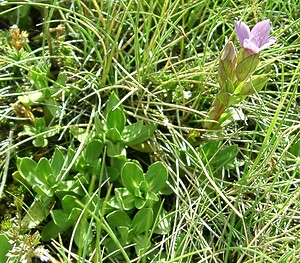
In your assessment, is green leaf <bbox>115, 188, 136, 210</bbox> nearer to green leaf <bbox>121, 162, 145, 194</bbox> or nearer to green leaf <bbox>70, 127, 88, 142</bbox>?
green leaf <bbox>121, 162, 145, 194</bbox>

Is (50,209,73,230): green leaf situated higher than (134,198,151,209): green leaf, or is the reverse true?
(134,198,151,209): green leaf

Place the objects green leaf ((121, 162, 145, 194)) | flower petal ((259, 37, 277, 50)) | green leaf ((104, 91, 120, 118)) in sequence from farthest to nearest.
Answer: green leaf ((104, 91, 120, 118))
green leaf ((121, 162, 145, 194))
flower petal ((259, 37, 277, 50))

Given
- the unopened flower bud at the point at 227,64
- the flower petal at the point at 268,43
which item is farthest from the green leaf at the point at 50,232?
the flower petal at the point at 268,43

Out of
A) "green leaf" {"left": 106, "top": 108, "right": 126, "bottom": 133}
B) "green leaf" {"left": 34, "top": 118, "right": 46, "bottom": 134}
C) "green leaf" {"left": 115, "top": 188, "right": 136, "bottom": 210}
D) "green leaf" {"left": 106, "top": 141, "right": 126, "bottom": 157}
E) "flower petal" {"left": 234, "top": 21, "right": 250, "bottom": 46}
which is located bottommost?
"green leaf" {"left": 115, "top": 188, "right": 136, "bottom": 210}

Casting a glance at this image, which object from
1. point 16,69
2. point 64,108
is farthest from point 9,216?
point 16,69

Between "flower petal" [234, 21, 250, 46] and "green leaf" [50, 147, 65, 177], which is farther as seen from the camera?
"green leaf" [50, 147, 65, 177]

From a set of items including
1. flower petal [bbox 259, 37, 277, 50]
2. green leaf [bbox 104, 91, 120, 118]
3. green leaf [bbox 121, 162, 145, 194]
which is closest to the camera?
flower petal [bbox 259, 37, 277, 50]

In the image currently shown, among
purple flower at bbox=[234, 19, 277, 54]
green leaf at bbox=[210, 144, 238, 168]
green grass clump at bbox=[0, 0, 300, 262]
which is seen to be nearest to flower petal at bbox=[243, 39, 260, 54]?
purple flower at bbox=[234, 19, 277, 54]

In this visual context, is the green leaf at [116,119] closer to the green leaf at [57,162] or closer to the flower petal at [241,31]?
the green leaf at [57,162]

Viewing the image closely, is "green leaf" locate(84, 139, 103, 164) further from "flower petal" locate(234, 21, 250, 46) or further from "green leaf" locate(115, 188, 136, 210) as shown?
"flower petal" locate(234, 21, 250, 46)
